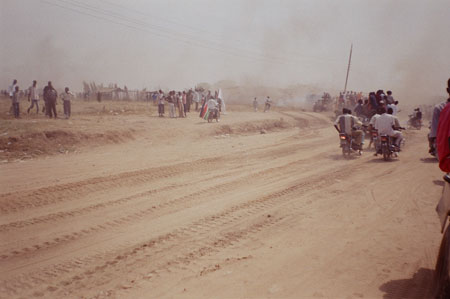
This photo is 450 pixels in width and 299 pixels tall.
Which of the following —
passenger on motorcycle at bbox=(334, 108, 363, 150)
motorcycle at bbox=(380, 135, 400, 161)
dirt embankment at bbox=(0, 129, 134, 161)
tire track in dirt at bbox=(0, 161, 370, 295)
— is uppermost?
passenger on motorcycle at bbox=(334, 108, 363, 150)

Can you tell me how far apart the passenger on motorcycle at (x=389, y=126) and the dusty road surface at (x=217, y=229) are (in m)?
1.22

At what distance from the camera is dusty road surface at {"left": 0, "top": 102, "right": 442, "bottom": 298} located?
11.2ft

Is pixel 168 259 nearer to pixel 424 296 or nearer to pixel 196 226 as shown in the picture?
pixel 196 226

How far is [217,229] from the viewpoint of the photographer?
4.83m

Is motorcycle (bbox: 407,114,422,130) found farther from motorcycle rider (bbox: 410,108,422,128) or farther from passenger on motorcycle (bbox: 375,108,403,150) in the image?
passenger on motorcycle (bbox: 375,108,403,150)

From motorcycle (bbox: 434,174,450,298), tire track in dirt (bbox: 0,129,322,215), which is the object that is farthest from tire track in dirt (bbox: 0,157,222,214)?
motorcycle (bbox: 434,174,450,298)

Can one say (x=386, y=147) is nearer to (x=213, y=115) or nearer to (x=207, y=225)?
(x=207, y=225)

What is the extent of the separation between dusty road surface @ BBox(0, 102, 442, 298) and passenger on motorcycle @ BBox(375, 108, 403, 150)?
1.22 metres

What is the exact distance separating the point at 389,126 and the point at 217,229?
804 cm

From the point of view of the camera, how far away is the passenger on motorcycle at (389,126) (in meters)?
10.1

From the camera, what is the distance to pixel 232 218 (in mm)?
5262

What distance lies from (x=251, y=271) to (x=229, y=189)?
3322 millimetres

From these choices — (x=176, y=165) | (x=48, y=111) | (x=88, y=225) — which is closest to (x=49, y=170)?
(x=176, y=165)

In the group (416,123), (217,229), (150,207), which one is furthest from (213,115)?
(217,229)
